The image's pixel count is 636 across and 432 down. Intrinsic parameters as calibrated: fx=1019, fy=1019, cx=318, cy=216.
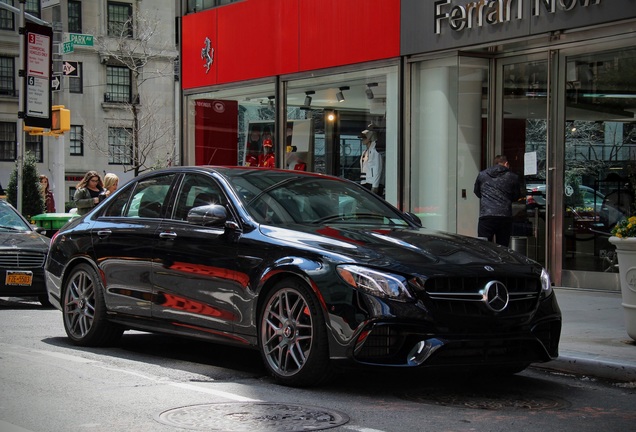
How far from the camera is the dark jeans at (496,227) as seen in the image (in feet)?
47.1

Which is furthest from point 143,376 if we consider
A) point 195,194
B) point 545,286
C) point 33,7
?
point 33,7

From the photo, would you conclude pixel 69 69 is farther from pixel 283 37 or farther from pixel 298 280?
pixel 298 280

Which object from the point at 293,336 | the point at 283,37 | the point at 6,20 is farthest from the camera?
the point at 6,20

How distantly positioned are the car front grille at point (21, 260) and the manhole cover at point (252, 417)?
7422mm

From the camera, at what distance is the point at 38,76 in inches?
783

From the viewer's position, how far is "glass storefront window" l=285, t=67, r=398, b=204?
1681cm

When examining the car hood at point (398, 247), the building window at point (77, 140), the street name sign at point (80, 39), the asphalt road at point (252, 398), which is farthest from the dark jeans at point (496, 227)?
the building window at point (77, 140)

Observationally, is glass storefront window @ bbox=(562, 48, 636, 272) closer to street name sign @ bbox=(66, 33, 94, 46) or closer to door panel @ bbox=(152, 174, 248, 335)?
door panel @ bbox=(152, 174, 248, 335)

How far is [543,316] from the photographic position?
709 centimetres

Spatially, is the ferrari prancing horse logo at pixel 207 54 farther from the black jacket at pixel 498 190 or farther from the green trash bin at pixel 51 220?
the black jacket at pixel 498 190

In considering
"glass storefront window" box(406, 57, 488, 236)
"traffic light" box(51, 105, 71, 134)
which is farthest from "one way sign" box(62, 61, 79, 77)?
"glass storefront window" box(406, 57, 488, 236)

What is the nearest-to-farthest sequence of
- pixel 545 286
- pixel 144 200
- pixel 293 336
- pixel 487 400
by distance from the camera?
pixel 487 400 < pixel 293 336 < pixel 545 286 < pixel 144 200

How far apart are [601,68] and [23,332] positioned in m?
8.43

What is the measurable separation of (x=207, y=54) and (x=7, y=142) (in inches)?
1292
